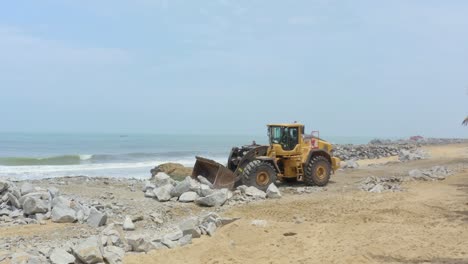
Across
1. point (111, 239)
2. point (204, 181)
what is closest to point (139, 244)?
point (111, 239)

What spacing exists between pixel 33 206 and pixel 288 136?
7.98 m

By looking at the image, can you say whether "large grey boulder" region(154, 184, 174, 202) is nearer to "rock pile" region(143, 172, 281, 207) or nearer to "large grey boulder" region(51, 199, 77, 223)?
"rock pile" region(143, 172, 281, 207)

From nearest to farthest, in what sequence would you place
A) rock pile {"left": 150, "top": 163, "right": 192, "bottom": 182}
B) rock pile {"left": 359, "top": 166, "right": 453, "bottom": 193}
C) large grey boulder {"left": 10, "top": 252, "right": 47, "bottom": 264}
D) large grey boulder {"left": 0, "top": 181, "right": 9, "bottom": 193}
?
1. large grey boulder {"left": 10, "top": 252, "right": 47, "bottom": 264}
2. large grey boulder {"left": 0, "top": 181, "right": 9, "bottom": 193}
3. rock pile {"left": 359, "top": 166, "right": 453, "bottom": 193}
4. rock pile {"left": 150, "top": 163, "right": 192, "bottom": 182}

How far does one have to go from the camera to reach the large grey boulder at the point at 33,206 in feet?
33.2

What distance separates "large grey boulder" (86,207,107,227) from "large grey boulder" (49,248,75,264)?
8.37ft

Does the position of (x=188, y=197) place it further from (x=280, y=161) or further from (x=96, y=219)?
(x=280, y=161)

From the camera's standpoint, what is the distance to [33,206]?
10125 mm

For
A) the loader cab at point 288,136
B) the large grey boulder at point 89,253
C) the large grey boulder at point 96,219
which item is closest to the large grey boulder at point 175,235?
the large grey boulder at point 89,253

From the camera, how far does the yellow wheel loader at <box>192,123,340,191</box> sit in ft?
45.5

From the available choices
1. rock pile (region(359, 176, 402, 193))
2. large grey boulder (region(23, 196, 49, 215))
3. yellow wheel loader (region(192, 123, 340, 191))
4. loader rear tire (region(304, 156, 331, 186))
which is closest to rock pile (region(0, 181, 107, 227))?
large grey boulder (region(23, 196, 49, 215))

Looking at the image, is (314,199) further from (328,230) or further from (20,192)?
(20,192)

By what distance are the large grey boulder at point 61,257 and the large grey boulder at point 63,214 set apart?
295cm

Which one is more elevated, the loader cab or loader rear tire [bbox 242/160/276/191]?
the loader cab

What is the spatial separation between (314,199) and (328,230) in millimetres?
3652
